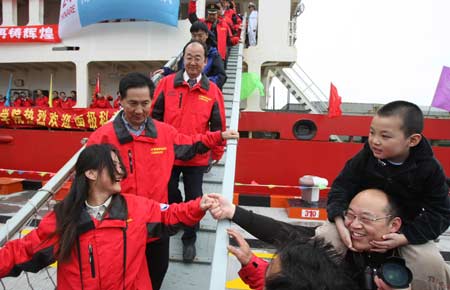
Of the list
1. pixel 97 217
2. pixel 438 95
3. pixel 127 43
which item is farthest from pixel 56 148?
pixel 438 95

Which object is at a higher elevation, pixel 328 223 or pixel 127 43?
pixel 127 43

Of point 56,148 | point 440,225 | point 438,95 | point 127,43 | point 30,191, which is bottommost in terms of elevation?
Answer: point 30,191

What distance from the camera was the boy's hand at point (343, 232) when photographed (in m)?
1.31

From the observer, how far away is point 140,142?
6.28ft

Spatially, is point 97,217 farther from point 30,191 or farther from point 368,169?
point 30,191

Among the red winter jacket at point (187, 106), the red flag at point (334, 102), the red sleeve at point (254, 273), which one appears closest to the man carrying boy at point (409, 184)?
the red sleeve at point (254, 273)

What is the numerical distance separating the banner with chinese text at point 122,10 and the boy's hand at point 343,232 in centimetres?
821

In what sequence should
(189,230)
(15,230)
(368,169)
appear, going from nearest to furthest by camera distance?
(368,169) < (15,230) < (189,230)

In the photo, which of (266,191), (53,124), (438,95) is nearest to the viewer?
(266,191)

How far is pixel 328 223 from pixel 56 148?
24.7 ft

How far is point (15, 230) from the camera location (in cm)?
165

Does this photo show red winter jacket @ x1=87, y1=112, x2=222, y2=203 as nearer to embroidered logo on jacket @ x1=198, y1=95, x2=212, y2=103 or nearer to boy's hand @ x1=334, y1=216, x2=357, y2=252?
embroidered logo on jacket @ x1=198, y1=95, x2=212, y2=103

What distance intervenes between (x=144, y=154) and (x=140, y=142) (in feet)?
0.24

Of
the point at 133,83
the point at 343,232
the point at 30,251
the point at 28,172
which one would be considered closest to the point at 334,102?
the point at 133,83
